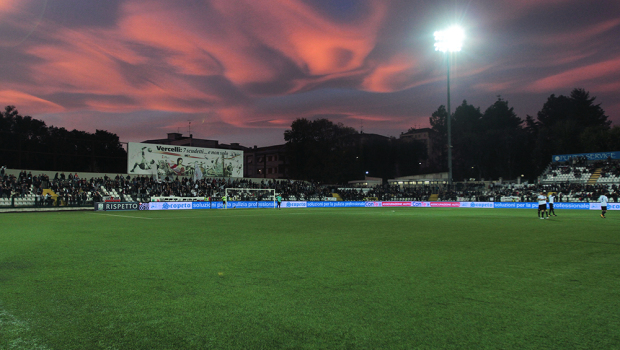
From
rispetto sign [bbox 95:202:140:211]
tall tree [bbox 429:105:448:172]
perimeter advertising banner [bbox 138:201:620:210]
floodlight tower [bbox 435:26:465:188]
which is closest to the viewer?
rispetto sign [bbox 95:202:140:211]

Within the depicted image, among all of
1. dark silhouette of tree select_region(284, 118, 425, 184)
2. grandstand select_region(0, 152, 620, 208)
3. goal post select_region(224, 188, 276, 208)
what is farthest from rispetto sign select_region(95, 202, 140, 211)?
dark silhouette of tree select_region(284, 118, 425, 184)

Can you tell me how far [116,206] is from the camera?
32531 mm

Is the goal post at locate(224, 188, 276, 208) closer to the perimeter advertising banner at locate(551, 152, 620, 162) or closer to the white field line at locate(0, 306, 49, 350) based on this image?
the white field line at locate(0, 306, 49, 350)

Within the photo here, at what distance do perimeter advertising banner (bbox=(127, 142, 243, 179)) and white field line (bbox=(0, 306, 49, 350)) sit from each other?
40.9 m

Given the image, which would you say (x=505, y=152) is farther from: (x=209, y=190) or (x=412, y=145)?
(x=209, y=190)

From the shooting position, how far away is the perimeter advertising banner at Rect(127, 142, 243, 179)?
4281 centimetres

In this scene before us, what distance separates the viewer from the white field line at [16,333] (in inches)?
137

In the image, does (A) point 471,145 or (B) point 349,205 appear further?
(A) point 471,145

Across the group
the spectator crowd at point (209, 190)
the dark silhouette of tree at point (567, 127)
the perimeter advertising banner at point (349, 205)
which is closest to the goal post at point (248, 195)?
the spectator crowd at point (209, 190)

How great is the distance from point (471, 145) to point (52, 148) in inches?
2780

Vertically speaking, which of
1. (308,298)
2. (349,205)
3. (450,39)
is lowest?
(349,205)

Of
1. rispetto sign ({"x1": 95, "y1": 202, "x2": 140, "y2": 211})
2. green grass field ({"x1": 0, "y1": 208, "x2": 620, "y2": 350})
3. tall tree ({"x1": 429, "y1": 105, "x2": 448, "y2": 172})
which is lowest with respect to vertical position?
rispetto sign ({"x1": 95, "y1": 202, "x2": 140, "y2": 211})

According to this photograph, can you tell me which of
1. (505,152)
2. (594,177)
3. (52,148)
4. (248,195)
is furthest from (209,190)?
(505,152)

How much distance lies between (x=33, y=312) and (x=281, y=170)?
271ft
